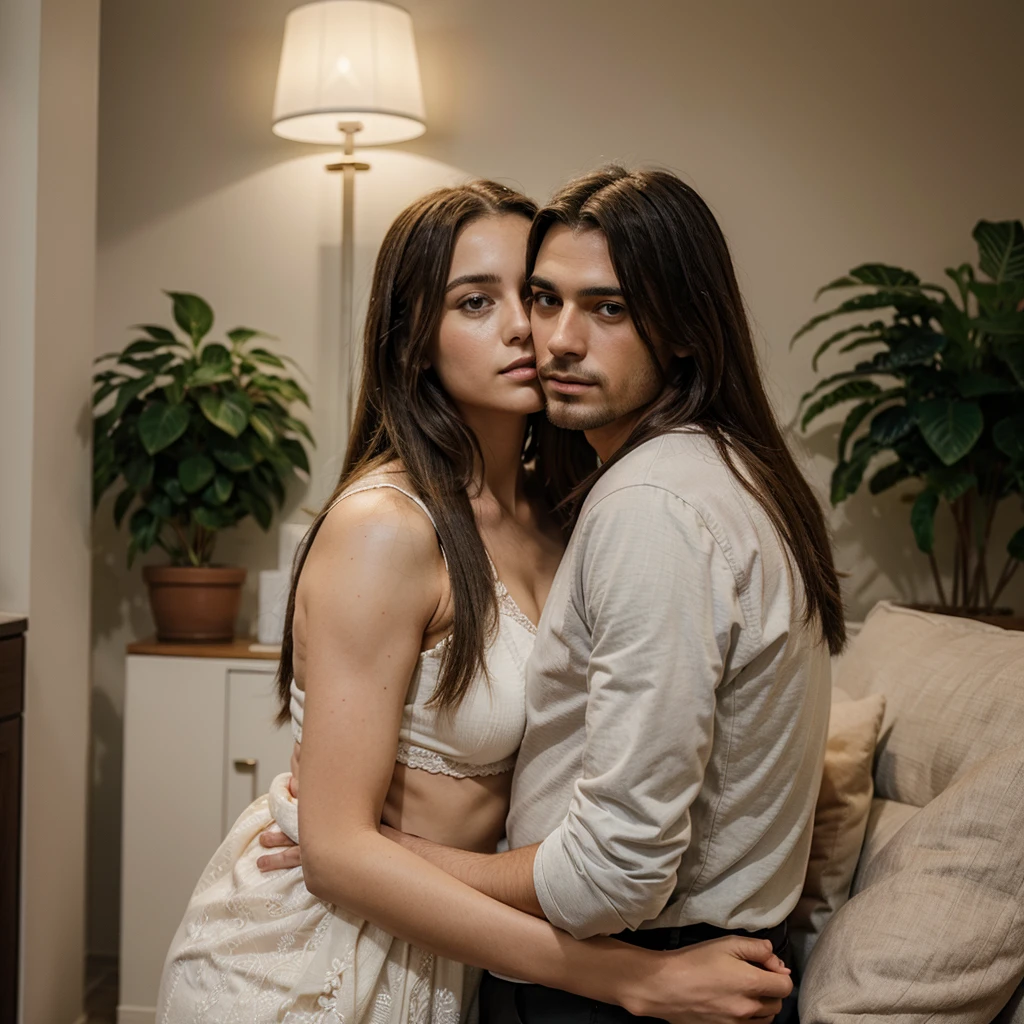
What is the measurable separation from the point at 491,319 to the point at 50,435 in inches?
Result: 52.2

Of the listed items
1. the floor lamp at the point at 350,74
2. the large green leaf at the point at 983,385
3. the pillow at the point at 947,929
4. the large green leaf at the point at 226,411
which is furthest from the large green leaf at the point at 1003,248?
the large green leaf at the point at 226,411

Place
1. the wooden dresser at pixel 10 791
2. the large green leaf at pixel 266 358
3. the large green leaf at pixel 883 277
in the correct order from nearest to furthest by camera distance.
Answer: the wooden dresser at pixel 10 791, the large green leaf at pixel 883 277, the large green leaf at pixel 266 358

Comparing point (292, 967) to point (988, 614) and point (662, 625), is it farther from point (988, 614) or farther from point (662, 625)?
point (988, 614)

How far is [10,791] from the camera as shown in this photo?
2.36m

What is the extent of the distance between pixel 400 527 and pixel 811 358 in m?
1.99

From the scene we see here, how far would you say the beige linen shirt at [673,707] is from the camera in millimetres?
1068

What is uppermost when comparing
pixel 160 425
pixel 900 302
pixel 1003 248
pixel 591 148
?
pixel 591 148

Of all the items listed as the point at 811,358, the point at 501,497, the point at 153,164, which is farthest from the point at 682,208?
the point at 153,164

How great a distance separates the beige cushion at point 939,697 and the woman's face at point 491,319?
71 cm

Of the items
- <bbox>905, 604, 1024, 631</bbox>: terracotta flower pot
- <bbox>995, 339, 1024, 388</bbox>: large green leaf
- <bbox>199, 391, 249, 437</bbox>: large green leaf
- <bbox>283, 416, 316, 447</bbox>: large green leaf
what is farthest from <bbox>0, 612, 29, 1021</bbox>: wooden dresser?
<bbox>995, 339, 1024, 388</bbox>: large green leaf

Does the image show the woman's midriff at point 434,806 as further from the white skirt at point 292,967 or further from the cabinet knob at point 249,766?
the cabinet knob at point 249,766

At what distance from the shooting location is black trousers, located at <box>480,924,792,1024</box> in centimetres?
127

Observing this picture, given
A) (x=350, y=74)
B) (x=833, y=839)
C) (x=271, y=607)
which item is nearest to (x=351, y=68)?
(x=350, y=74)

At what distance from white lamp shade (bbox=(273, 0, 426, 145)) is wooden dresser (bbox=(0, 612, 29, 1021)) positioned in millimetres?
1382
